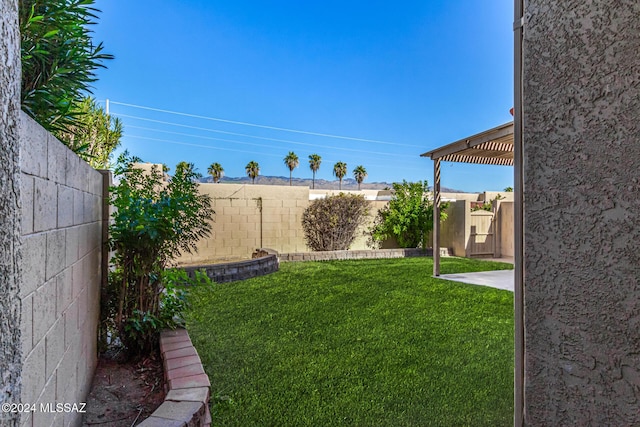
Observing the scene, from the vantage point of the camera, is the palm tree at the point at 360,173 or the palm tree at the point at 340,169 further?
the palm tree at the point at 360,173

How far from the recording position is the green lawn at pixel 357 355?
2432 millimetres

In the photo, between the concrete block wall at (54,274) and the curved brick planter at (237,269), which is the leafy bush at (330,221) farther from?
the concrete block wall at (54,274)

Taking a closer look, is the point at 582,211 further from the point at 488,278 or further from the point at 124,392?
the point at 488,278

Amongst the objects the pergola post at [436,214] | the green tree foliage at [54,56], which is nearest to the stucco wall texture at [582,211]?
the green tree foliage at [54,56]

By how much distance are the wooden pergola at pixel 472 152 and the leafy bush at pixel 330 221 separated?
3.34 meters

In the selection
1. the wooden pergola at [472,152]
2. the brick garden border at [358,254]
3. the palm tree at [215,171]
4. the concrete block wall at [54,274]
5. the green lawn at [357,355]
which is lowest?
the green lawn at [357,355]

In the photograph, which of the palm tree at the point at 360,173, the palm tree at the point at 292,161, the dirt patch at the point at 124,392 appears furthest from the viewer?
the palm tree at the point at 360,173

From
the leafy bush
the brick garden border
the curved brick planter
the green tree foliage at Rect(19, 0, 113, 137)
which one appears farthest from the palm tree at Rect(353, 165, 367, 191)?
the green tree foliage at Rect(19, 0, 113, 137)

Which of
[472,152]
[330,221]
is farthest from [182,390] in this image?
[330,221]

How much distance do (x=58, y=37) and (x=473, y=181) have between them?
77.1ft

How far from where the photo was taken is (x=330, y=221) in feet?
36.8

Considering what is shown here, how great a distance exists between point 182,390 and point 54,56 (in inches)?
91.0

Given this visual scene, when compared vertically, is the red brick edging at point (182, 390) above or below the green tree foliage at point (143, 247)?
below

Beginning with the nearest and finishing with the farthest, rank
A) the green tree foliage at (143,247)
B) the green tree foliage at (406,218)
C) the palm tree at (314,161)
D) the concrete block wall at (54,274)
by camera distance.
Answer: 1. the concrete block wall at (54,274)
2. the green tree foliage at (143,247)
3. the green tree foliage at (406,218)
4. the palm tree at (314,161)
